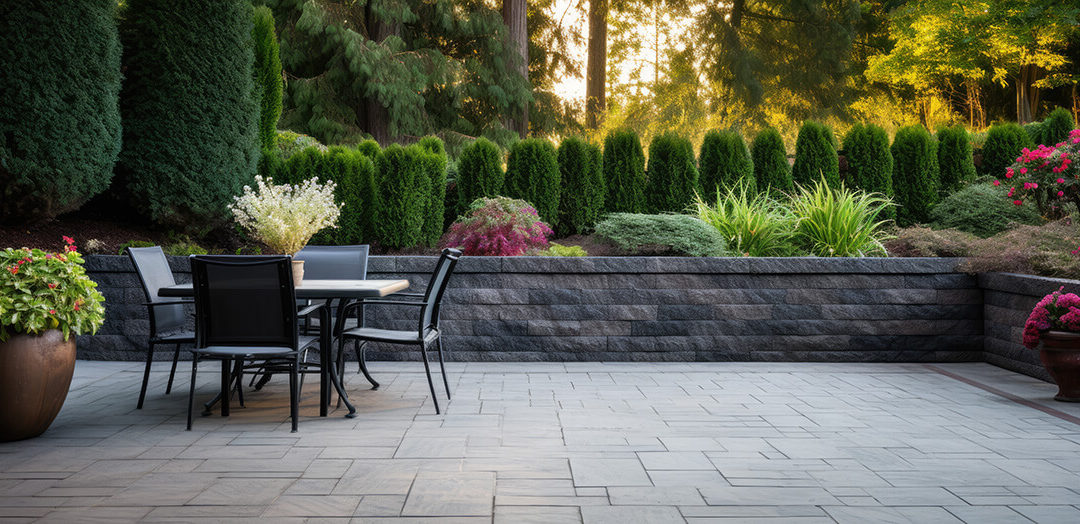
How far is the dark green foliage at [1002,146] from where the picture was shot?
28.7ft

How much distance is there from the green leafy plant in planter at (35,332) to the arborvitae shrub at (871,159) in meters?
7.53

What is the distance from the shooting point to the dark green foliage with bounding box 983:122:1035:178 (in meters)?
8.75

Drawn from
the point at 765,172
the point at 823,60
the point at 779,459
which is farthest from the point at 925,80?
the point at 779,459

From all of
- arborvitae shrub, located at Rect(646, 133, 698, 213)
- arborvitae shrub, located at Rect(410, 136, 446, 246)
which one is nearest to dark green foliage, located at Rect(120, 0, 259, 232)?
arborvitae shrub, located at Rect(410, 136, 446, 246)

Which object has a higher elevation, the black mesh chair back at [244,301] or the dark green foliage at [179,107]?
the dark green foliage at [179,107]

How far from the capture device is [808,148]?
8.53 m

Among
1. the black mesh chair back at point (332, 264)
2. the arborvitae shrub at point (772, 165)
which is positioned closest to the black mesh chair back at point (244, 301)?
the black mesh chair back at point (332, 264)

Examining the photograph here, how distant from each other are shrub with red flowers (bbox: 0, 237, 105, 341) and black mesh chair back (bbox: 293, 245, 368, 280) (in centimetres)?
164

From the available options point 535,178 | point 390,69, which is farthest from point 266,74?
point 390,69

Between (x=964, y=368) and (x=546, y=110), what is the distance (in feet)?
38.0

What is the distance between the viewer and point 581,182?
27.5 feet

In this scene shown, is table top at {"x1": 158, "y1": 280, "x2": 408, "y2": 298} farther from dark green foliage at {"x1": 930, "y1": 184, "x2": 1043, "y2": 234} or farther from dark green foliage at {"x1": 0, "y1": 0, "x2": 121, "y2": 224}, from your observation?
dark green foliage at {"x1": 930, "y1": 184, "x2": 1043, "y2": 234}

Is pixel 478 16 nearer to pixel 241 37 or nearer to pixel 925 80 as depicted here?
pixel 241 37

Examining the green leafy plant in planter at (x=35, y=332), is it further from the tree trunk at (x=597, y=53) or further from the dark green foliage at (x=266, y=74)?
the tree trunk at (x=597, y=53)
